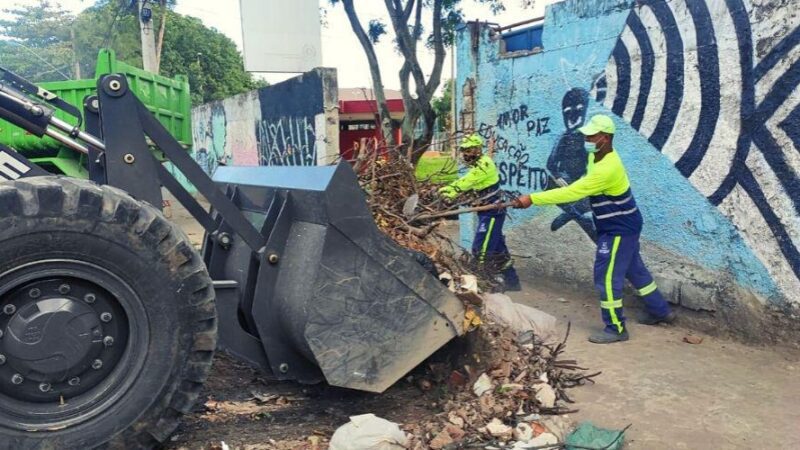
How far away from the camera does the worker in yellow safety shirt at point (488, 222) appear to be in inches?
233

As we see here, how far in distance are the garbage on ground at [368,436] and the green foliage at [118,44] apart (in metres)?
22.5

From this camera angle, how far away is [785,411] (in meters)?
3.52

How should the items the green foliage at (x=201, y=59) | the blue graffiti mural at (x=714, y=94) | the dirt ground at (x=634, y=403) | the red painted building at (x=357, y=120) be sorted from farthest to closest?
the green foliage at (x=201, y=59), the red painted building at (x=357, y=120), the blue graffiti mural at (x=714, y=94), the dirt ground at (x=634, y=403)

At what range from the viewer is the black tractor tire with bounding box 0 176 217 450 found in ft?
8.33

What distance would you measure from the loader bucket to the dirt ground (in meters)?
0.37

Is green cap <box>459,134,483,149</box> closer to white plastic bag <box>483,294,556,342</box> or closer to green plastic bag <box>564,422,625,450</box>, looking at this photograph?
white plastic bag <box>483,294,556,342</box>

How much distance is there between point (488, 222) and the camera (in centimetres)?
634

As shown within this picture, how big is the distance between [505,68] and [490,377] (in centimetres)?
420

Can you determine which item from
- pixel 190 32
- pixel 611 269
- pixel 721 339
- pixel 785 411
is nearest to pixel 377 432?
pixel 785 411

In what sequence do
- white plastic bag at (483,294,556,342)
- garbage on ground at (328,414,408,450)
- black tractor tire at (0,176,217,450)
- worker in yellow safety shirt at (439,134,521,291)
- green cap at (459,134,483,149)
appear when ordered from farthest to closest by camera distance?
green cap at (459,134,483,149)
worker in yellow safety shirt at (439,134,521,291)
white plastic bag at (483,294,556,342)
garbage on ground at (328,414,408,450)
black tractor tire at (0,176,217,450)

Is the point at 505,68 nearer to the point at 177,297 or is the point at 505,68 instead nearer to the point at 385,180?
the point at 385,180

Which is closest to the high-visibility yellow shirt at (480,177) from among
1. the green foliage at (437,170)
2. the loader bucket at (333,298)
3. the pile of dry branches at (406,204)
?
the green foliage at (437,170)

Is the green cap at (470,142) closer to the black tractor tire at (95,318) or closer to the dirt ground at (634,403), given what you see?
the dirt ground at (634,403)

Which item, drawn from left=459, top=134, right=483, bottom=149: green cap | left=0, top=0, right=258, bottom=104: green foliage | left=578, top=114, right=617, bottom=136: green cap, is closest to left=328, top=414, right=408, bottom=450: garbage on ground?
left=578, top=114, right=617, bottom=136: green cap
